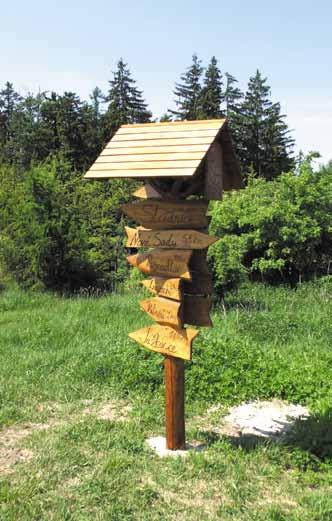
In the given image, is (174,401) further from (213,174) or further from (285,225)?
(285,225)

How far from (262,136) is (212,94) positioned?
4.43 m

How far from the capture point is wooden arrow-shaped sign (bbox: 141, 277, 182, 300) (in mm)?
3710

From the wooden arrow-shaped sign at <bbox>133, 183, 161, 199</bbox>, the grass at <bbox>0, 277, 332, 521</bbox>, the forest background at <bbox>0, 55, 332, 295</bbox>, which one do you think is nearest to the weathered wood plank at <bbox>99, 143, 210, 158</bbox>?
the wooden arrow-shaped sign at <bbox>133, 183, 161, 199</bbox>

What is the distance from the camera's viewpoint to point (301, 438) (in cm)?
389

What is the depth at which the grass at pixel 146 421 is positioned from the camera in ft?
10.6

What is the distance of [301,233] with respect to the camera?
10508 millimetres

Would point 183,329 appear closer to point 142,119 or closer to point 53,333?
point 53,333

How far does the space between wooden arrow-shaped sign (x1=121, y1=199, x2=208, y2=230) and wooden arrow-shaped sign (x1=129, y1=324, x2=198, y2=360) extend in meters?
0.77

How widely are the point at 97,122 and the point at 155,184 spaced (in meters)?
30.0

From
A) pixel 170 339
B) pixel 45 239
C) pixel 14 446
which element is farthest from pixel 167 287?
pixel 45 239

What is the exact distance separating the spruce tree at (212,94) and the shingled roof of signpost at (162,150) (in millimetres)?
28699

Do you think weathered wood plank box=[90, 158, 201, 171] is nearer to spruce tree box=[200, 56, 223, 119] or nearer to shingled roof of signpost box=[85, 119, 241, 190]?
shingled roof of signpost box=[85, 119, 241, 190]

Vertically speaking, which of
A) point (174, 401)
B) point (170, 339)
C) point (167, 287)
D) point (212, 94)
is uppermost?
point (212, 94)

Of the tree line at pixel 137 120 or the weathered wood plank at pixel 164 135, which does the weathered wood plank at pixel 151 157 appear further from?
the tree line at pixel 137 120
